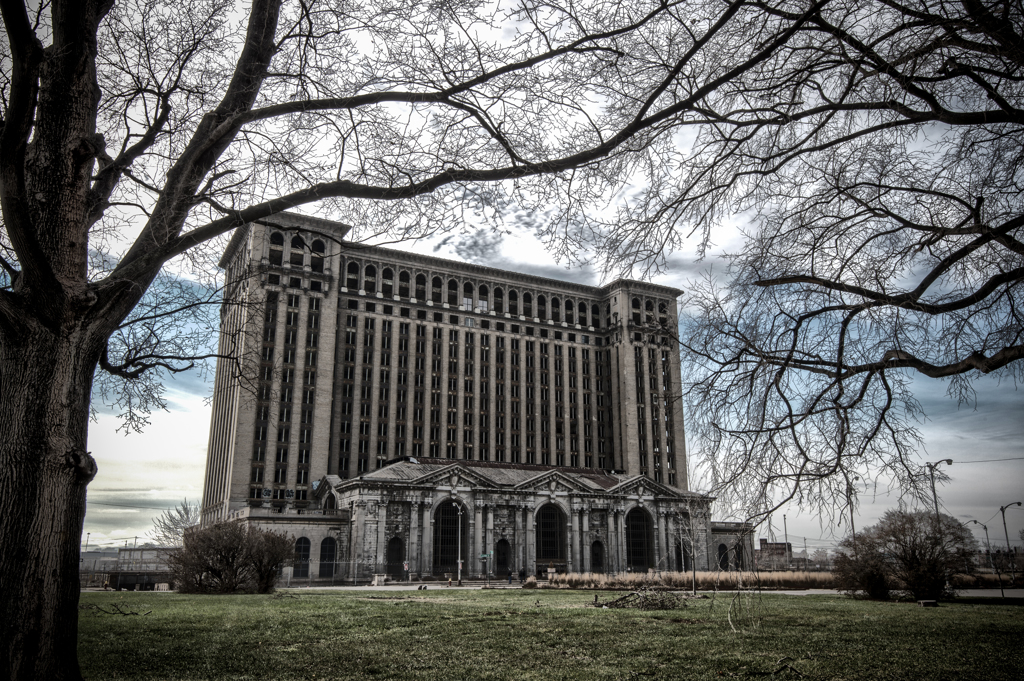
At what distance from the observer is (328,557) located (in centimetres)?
6775

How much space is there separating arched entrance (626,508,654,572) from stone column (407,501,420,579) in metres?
27.3

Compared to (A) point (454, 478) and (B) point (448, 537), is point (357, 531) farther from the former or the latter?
(A) point (454, 478)

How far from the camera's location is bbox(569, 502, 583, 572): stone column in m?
76.8

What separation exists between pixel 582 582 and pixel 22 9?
45006 mm

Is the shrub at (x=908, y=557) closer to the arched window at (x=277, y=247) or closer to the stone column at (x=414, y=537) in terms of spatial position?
the stone column at (x=414, y=537)

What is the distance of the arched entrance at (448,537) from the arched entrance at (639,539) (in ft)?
71.2

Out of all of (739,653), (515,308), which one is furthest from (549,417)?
(739,653)

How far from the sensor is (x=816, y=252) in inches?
315

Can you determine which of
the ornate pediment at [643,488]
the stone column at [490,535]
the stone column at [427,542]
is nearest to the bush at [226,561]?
the stone column at [427,542]

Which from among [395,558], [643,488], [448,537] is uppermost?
[643,488]

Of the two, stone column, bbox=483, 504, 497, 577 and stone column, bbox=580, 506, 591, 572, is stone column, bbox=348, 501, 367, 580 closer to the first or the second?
stone column, bbox=483, 504, 497, 577

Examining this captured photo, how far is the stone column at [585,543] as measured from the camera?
7706 centimetres

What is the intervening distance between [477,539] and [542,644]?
62.2 meters

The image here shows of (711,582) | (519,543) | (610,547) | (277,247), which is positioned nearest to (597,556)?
(610,547)
